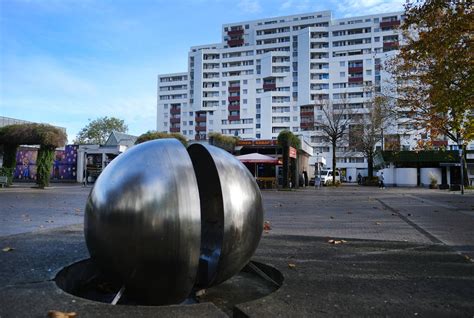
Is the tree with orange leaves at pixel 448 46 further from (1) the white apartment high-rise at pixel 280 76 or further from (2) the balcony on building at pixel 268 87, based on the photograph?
(2) the balcony on building at pixel 268 87

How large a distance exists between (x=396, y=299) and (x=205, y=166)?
8.38 feet

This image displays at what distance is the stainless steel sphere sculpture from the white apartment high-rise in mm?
95969

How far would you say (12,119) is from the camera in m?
66.8

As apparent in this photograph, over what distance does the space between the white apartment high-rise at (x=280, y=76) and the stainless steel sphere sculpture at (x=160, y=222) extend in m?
96.0

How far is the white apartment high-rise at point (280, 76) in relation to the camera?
107m

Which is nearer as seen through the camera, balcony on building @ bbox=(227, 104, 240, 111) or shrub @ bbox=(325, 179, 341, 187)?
shrub @ bbox=(325, 179, 341, 187)

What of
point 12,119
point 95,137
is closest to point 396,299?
point 12,119

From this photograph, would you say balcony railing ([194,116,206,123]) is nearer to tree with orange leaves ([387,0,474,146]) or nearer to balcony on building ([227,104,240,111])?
balcony on building ([227,104,240,111])

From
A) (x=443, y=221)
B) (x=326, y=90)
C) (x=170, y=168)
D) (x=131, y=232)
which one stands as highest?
(x=326, y=90)

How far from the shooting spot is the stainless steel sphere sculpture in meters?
3.54

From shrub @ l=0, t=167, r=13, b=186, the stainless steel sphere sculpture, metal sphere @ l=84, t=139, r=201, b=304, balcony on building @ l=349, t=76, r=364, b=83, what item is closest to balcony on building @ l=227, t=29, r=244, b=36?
balcony on building @ l=349, t=76, r=364, b=83

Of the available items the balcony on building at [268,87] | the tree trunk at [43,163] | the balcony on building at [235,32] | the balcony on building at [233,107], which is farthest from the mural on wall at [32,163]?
the balcony on building at [235,32]

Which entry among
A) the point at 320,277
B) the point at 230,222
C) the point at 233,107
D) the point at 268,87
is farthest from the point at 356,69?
Answer: the point at 230,222

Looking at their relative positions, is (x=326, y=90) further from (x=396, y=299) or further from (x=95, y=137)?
(x=396, y=299)
